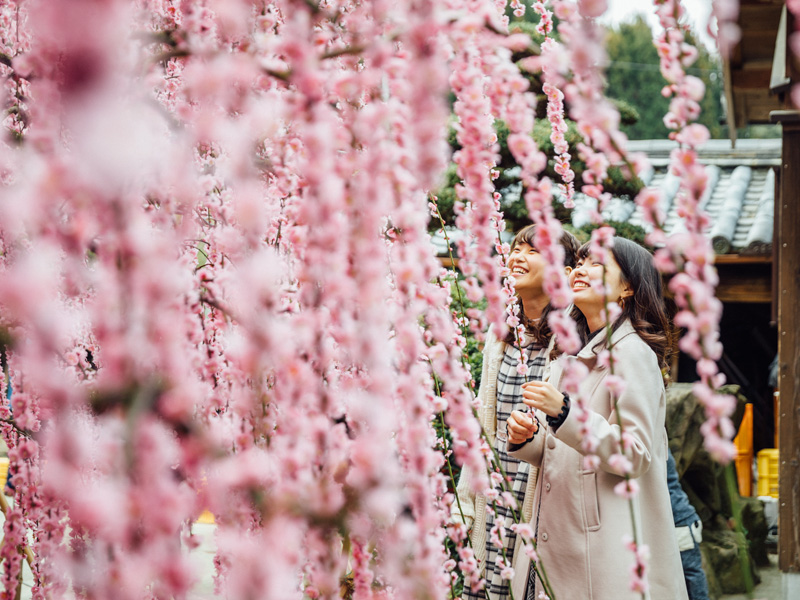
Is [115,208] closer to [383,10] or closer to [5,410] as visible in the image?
[383,10]

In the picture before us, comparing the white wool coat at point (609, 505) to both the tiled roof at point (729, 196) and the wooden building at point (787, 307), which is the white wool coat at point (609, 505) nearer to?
the wooden building at point (787, 307)

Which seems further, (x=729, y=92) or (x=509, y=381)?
(x=729, y=92)

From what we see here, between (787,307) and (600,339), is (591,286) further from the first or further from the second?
(787,307)

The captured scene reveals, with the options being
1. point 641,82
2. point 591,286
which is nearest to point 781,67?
point 591,286

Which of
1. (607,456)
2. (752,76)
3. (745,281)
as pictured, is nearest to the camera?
(607,456)

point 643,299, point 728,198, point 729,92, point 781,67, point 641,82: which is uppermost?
point 641,82

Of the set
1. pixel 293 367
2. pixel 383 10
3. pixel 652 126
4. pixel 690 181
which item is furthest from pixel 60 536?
pixel 652 126

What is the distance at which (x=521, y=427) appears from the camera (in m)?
1.95

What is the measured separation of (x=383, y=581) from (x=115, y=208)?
1.36 meters

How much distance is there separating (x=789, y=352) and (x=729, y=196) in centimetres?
411

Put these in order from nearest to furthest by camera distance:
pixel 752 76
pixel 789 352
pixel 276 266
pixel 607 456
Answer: pixel 276 266 < pixel 607 456 < pixel 789 352 < pixel 752 76

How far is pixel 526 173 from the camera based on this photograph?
1.20 metres

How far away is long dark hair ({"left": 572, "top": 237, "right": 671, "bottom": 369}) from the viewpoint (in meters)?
2.08

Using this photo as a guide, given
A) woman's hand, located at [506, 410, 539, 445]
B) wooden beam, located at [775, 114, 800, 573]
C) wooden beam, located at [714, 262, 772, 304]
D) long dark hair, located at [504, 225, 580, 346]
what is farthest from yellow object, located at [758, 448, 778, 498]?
woman's hand, located at [506, 410, 539, 445]
